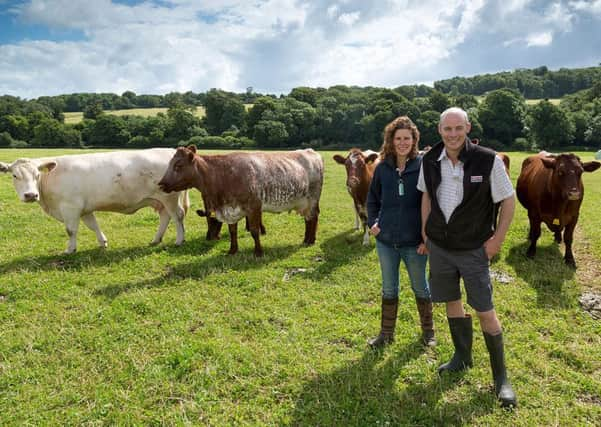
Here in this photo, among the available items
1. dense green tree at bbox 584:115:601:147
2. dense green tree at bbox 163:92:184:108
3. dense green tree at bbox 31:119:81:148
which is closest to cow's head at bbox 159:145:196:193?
dense green tree at bbox 31:119:81:148

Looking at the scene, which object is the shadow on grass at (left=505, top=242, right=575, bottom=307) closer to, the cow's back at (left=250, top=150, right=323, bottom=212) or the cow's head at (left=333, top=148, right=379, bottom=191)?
the cow's head at (left=333, top=148, right=379, bottom=191)

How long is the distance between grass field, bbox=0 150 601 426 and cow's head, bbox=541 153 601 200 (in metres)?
1.43

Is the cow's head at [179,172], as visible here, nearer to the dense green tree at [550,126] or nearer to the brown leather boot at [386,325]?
the brown leather boot at [386,325]

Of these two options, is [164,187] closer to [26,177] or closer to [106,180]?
[106,180]

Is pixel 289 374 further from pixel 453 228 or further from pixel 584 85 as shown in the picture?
pixel 584 85

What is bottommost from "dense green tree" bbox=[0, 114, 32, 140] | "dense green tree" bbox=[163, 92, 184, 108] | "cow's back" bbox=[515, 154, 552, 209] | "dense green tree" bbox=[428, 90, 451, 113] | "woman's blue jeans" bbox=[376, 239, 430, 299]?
"woman's blue jeans" bbox=[376, 239, 430, 299]

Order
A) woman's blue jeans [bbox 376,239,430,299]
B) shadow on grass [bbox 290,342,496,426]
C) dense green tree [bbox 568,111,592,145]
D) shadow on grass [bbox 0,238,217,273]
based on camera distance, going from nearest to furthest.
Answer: shadow on grass [bbox 290,342,496,426] → woman's blue jeans [bbox 376,239,430,299] → shadow on grass [bbox 0,238,217,273] → dense green tree [bbox 568,111,592,145]

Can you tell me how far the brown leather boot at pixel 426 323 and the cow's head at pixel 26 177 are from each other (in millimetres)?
7595

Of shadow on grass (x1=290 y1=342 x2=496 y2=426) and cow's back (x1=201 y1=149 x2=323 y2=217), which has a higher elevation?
cow's back (x1=201 y1=149 x2=323 y2=217)

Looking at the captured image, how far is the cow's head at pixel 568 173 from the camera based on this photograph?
7.05 m

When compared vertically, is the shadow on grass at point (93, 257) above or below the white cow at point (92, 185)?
below

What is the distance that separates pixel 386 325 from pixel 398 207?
5.13 feet

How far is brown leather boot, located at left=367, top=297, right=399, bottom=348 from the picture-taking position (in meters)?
4.88

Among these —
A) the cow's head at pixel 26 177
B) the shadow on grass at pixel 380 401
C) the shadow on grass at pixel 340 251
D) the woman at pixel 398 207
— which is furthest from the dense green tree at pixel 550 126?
the cow's head at pixel 26 177
